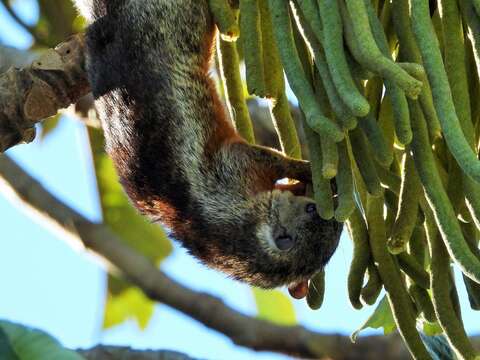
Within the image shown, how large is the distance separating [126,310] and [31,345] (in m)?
4.33

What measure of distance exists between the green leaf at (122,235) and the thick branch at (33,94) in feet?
8.55

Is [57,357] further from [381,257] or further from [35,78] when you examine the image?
[35,78]

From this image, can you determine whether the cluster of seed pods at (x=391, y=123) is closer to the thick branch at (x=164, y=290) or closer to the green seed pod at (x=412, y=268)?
the green seed pod at (x=412, y=268)

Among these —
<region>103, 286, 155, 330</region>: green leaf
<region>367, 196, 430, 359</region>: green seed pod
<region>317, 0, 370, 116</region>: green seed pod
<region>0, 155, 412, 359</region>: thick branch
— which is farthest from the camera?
<region>103, 286, 155, 330</region>: green leaf

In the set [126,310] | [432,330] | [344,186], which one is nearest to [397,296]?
[344,186]

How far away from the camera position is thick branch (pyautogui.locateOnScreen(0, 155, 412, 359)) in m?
5.74

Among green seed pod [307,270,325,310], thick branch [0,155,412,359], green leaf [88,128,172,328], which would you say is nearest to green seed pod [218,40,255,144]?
green seed pod [307,270,325,310]

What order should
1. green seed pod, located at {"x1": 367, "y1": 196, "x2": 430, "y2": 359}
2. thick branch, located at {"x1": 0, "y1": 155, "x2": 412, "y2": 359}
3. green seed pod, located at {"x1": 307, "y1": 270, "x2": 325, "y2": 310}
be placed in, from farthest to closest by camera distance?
thick branch, located at {"x1": 0, "y1": 155, "x2": 412, "y2": 359} < green seed pod, located at {"x1": 307, "y1": 270, "x2": 325, "y2": 310} < green seed pod, located at {"x1": 367, "y1": 196, "x2": 430, "y2": 359}

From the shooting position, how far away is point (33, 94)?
3895mm

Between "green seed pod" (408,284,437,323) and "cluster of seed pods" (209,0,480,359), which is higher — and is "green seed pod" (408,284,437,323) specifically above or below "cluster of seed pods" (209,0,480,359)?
→ below

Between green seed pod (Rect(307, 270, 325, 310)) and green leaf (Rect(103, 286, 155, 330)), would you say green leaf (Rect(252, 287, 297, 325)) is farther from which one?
green seed pod (Rect(307, 270, 325, 310))

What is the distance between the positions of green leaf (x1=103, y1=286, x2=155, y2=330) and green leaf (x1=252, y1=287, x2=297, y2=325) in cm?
63

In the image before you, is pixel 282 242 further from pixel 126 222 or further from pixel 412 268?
pixel 126 222

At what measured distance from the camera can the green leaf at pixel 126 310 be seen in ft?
22.2
